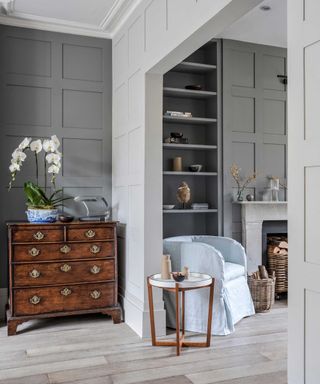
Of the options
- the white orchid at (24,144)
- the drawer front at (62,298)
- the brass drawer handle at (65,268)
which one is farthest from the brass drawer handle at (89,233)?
the white orchid at (24,144)

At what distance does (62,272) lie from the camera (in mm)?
3834

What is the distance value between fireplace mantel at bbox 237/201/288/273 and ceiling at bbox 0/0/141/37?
7.64ft

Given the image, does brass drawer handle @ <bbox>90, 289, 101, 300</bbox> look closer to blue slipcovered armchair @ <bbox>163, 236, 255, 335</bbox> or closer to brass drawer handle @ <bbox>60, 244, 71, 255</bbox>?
brass drawer handle @ <bbox>60, 244, 71, 255</bbox>

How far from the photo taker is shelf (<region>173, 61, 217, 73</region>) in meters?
4.61

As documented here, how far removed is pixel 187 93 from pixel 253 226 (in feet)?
5.41

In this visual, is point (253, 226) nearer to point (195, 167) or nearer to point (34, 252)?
point (195, 167)

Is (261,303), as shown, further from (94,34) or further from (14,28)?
(14,28)

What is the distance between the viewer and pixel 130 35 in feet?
13.0

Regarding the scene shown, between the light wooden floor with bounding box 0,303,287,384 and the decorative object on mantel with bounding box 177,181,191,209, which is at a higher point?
the decorative object on mantel with bounding box 177,181,191,209

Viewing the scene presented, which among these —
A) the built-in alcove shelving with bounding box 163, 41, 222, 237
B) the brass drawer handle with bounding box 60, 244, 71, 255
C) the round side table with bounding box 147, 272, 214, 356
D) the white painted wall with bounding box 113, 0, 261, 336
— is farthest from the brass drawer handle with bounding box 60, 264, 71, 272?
the built-in alcove shelving with bounding box 163, 41, 222, 237

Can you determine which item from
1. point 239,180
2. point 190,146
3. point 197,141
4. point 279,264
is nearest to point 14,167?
point 190,146

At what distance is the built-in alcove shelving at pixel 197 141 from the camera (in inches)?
186

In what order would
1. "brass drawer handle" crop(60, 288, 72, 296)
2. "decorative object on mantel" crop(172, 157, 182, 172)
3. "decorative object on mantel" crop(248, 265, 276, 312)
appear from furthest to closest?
"decorative object on mantel" crop(172, 157, 182, 172) < "decorative object on mantel" crop(248, 265, 276, 312) < "brass drawer handle" crop(60, 288, 72, 296)

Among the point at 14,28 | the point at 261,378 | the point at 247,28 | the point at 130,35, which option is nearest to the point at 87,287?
the point at 261,378
